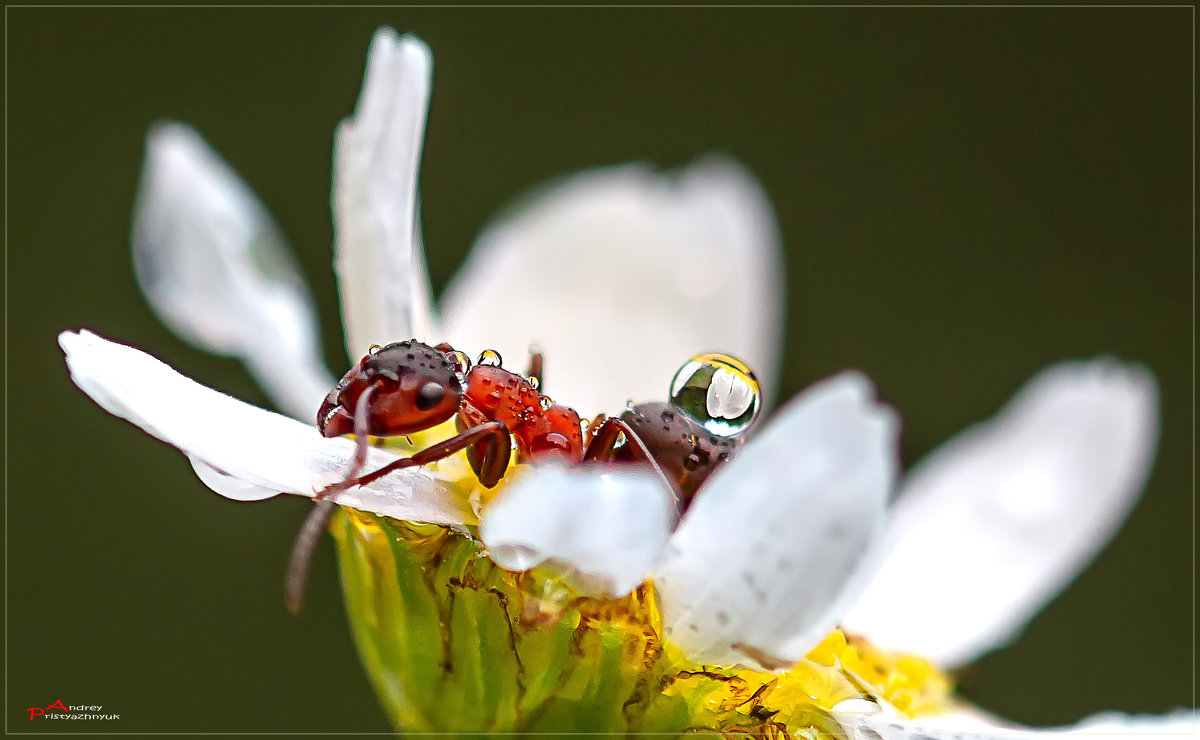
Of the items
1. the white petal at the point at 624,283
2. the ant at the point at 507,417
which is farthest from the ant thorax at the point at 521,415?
the white petal at the point at 624,283

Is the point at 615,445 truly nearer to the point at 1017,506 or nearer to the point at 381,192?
the point at 381,192

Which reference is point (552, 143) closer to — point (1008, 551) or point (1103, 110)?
point (1103, 110)

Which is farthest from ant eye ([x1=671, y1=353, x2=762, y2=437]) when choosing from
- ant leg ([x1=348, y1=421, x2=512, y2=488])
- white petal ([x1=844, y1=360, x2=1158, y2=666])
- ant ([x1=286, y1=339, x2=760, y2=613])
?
white petal ([x1=844, y1=360, x2=1158, y2=666])

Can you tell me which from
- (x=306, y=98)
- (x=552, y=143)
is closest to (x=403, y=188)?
(x=306, y=98)

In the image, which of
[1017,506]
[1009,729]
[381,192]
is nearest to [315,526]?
[381,192]

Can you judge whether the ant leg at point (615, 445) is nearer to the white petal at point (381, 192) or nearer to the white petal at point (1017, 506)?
the white petal at point (381, 192)

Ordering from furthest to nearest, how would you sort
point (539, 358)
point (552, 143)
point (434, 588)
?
point (552, 143) → point (539, 358) → point (434, 588)
